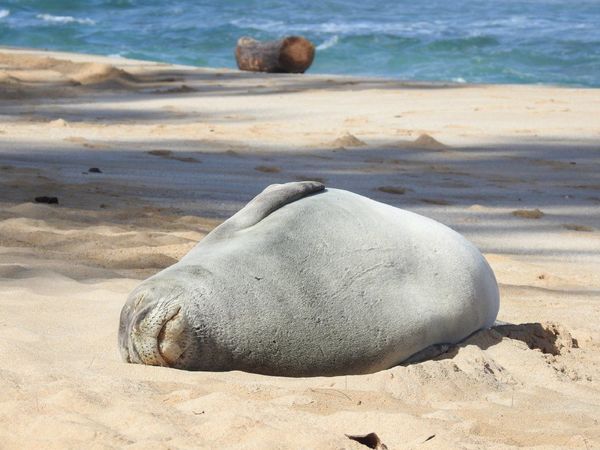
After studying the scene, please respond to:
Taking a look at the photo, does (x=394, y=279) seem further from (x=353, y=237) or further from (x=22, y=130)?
(x=22, y=130)

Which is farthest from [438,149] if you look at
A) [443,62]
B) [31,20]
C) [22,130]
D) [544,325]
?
[31,20]

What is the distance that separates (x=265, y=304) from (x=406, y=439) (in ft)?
1.87

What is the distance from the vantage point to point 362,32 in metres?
27.1

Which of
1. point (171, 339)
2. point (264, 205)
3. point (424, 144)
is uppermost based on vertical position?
point (264, 205)

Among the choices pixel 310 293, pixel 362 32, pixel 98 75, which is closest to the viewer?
pixel 310 293

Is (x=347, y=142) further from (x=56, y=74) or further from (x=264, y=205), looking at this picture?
(x=56, y=74)

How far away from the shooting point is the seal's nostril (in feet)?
8.94

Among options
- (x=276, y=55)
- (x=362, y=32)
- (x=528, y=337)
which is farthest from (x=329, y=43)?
(x=528, y=337)

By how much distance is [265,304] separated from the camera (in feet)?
9.27

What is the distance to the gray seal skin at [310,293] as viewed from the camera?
9.13 feet

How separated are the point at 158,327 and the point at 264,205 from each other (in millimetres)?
633

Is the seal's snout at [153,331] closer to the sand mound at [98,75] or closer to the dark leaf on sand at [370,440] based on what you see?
the dark leaf on sand at [370,440]

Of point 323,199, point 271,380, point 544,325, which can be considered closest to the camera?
point 271,380

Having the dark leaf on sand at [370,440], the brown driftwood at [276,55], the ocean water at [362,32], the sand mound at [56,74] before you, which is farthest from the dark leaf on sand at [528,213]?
the ocean water at [362,32]
